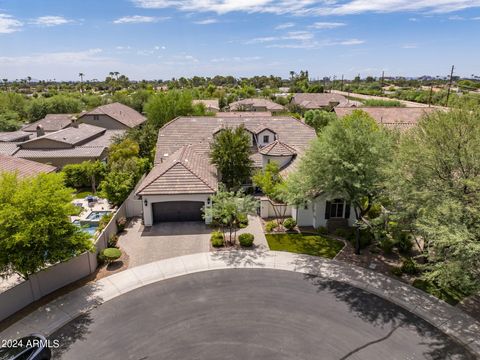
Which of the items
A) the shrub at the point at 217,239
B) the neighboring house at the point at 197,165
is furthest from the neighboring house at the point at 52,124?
the shrub at the point at 217,239

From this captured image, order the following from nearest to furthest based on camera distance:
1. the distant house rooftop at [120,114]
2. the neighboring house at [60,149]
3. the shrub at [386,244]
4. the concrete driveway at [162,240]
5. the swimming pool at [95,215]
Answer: the concrete driveway at [162,240]
the shrub at [386,244]
the swimming pool at [95,215]
the neighboring house at [60,149]
the distant house rooftop at [120,114]

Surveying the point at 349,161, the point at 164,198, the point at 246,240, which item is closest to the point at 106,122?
the point at 164,198

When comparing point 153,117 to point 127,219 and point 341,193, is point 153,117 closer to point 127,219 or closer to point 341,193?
point 127,219

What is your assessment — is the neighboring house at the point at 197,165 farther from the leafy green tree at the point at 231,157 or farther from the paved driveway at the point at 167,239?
the leafy green tree at the point at 231,157

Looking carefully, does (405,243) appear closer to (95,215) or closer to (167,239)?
(167,239)

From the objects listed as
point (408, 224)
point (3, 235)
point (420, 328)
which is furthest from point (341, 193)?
point (3, 235)
